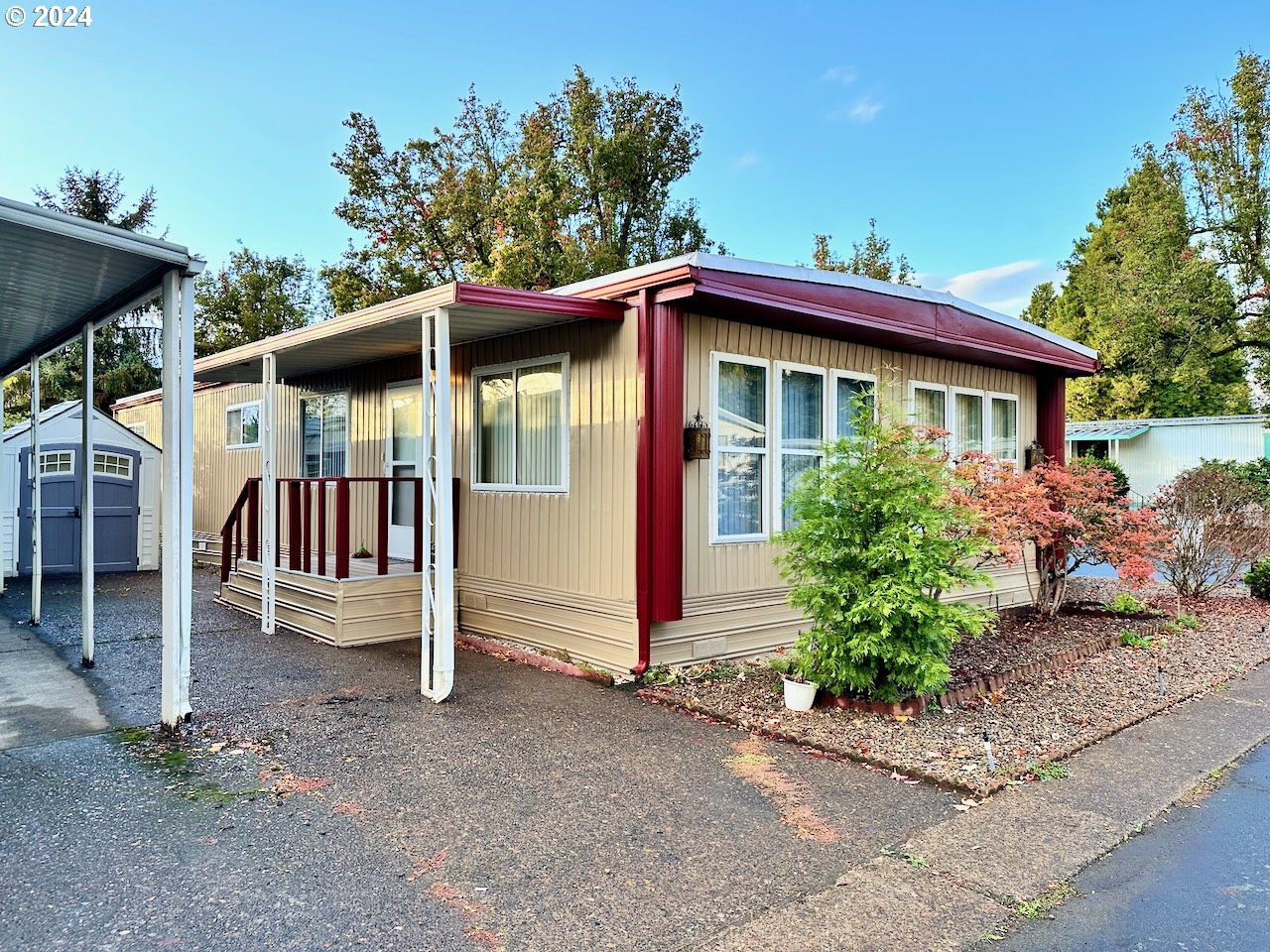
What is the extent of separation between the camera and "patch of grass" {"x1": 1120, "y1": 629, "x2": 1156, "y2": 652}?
668 cm

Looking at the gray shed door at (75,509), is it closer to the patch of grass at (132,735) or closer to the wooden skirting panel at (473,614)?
the wooden skirting panel at (473,614)

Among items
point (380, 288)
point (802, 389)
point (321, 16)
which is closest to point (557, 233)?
point (380, 288)

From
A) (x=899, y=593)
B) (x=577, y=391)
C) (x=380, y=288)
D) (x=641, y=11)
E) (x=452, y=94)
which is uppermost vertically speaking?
(x=452, y=94)

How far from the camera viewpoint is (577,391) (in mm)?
6070

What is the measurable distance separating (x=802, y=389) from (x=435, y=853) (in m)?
4.90

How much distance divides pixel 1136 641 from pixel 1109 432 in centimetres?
1629

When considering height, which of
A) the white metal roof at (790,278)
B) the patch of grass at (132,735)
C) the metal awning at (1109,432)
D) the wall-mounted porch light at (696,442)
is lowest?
the patch of grass at (132,735)

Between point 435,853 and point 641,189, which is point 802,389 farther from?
point 641,189

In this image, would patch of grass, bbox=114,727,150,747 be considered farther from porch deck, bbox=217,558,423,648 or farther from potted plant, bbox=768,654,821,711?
potted plant, bbox=768,654,821,711

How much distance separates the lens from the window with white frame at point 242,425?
1109 cm

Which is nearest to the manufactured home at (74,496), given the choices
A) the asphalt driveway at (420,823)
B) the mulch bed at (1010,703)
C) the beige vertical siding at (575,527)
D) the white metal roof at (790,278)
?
the beige vertical siding at (575,527)

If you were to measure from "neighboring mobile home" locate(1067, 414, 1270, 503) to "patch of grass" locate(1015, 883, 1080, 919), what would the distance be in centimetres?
1910

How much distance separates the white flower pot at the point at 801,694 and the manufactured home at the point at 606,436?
1029 mm

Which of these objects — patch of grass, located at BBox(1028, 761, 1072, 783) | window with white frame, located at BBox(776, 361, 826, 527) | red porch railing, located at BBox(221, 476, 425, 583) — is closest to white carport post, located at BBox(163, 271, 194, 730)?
red porch railing, located at BBox(221, 476, 425, 583)
